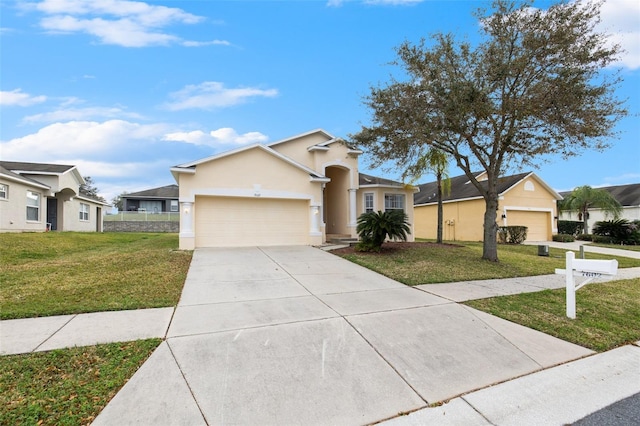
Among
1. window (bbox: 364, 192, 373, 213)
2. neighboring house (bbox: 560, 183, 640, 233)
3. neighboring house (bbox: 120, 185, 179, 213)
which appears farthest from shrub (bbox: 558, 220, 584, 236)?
neighboring house (bbox: 120, 185, 179, 213)

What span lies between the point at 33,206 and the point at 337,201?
17113 mm

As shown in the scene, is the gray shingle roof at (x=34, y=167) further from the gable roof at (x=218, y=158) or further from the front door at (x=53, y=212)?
the gable roof at (x=218, y=158)

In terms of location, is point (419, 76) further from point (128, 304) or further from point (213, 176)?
point (128, 304)

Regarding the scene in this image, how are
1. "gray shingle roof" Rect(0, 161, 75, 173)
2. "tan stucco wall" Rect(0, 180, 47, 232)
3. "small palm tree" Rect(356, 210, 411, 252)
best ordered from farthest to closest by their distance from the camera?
"gray shingle roof" Rect(0, 161, 75, 173) < "tan stucco wall" Rect(0, 180, 47, 232) < "small palm tree" Rect(356, 210, 411, 252)

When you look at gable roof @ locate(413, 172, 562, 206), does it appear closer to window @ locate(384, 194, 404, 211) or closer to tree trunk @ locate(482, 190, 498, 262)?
window @ locate(384, 194, 404, 211)

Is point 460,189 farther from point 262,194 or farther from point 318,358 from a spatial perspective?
point 318,358

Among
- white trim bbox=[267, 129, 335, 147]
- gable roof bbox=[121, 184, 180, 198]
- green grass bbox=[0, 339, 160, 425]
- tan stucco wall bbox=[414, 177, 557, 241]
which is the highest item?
white trim bbox=[267, 129, 335, 147]

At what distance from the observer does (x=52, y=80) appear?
11070 millimetres

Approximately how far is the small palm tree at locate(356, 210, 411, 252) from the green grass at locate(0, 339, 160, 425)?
8.70m

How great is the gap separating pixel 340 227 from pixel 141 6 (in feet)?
40.7

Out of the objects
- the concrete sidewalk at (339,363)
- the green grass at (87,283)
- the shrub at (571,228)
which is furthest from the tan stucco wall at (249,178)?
the shrub at (571,228)

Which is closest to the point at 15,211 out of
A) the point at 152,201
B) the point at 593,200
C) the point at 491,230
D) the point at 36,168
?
the point at 36,168

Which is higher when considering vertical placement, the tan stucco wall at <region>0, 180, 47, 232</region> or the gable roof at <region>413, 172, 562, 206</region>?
the gable roof at <region>413, 172, 562, 206</region>

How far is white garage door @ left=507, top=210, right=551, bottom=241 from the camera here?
71.7 ft
